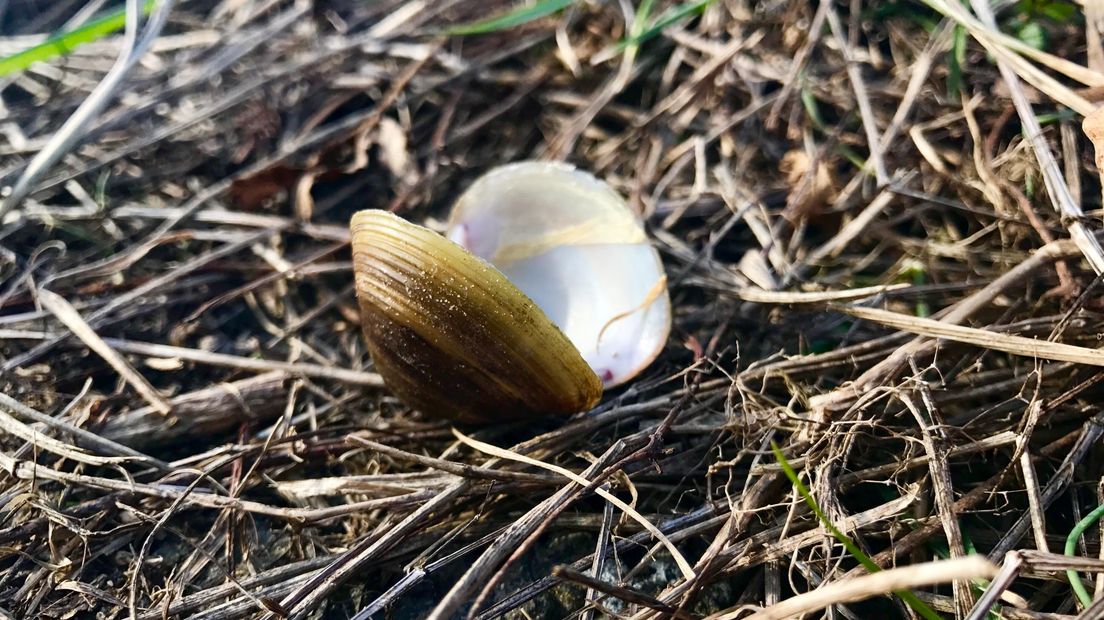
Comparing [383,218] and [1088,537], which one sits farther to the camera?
[383,218]

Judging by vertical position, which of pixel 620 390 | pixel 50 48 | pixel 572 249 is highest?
pixel 50 48

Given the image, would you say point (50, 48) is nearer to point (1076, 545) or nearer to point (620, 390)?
point (620, 390)

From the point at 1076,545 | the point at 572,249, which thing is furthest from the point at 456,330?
the point at 1076,545

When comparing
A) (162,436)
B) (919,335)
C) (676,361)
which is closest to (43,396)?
(162,436)

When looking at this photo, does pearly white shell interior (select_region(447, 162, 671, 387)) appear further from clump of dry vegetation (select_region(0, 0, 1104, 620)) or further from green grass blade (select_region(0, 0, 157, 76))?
green grass blade (select_region(0, 0, 157, 76))

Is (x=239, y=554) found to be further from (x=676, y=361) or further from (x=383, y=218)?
(x=676, y=361)

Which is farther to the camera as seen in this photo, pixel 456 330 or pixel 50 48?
pixel 50 48

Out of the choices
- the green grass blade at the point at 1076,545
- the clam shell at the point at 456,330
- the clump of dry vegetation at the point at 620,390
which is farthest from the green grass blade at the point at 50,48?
the green grass blade at the point at 1076,545

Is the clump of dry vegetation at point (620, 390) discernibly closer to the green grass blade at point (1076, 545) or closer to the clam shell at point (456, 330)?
the green grass blade at point (1076, 545)
